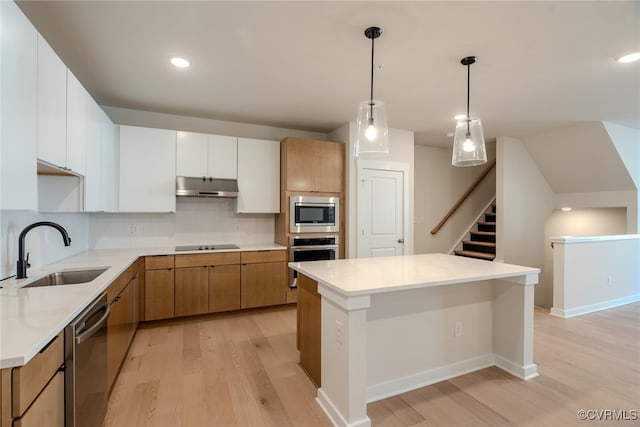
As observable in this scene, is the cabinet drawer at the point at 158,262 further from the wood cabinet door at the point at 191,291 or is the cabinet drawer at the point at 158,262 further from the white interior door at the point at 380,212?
the white interior door at the point at 380,212

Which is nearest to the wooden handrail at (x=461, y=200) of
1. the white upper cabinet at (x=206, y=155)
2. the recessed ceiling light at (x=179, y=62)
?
the white upper cabinet at (x=206, y=155)

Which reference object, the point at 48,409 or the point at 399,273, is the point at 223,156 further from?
the point at 48,409

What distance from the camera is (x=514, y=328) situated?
251 centimetres

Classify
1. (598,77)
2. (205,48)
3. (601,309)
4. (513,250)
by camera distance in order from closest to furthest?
(205,48) → (598,77) → (601,309) → (513,250)

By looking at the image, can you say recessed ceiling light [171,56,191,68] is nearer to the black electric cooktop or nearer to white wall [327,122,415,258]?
the black electric cooktop

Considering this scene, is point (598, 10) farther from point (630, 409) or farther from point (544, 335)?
point (544, 335)

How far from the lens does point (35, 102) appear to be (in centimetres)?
166

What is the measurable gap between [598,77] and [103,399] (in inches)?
182

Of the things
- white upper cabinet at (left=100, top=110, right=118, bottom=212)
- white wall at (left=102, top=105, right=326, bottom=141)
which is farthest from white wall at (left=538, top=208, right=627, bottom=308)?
white upper cabinet at (left=100, top=110, right=118, bottom=212)

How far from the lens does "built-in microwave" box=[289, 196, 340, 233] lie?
410 cm

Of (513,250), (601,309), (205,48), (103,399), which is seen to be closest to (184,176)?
(205,48)

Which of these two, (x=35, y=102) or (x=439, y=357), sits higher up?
(x=35, y=102)

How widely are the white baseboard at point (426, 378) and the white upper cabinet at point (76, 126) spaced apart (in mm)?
2664

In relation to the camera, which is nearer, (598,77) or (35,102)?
(35,102)
